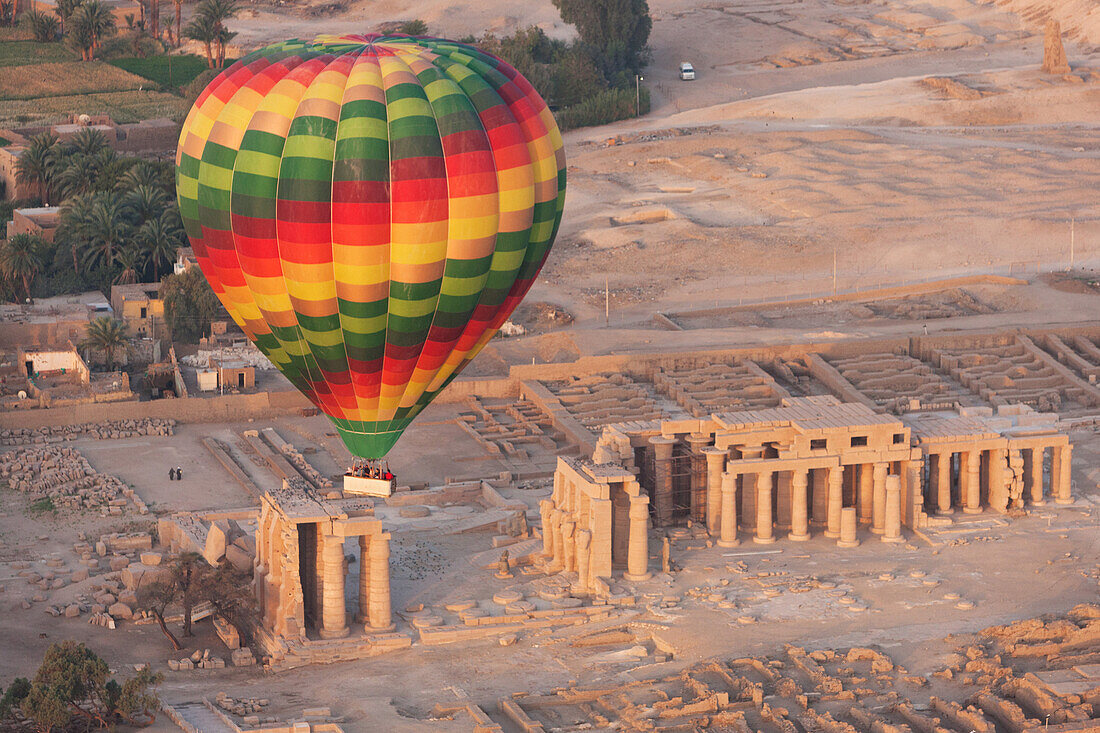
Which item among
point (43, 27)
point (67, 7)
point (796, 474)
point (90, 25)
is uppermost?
point (67, 7)

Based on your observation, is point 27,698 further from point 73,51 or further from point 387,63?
point 73,51

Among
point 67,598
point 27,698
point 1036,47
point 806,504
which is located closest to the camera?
point 27,698

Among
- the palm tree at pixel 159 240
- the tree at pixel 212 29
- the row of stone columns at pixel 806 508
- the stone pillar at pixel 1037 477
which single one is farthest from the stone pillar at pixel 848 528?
the tree at pixel 212 29

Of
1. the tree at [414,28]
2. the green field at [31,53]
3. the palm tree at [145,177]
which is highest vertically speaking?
the tree at [414,28]

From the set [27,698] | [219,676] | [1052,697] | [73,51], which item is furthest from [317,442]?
[73,51]

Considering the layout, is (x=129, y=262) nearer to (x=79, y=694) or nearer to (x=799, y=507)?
(x=799, y=507)

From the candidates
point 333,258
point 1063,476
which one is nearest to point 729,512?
point 1063,476

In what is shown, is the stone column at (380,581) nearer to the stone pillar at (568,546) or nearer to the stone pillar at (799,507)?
the stone pillar at (568,546)
